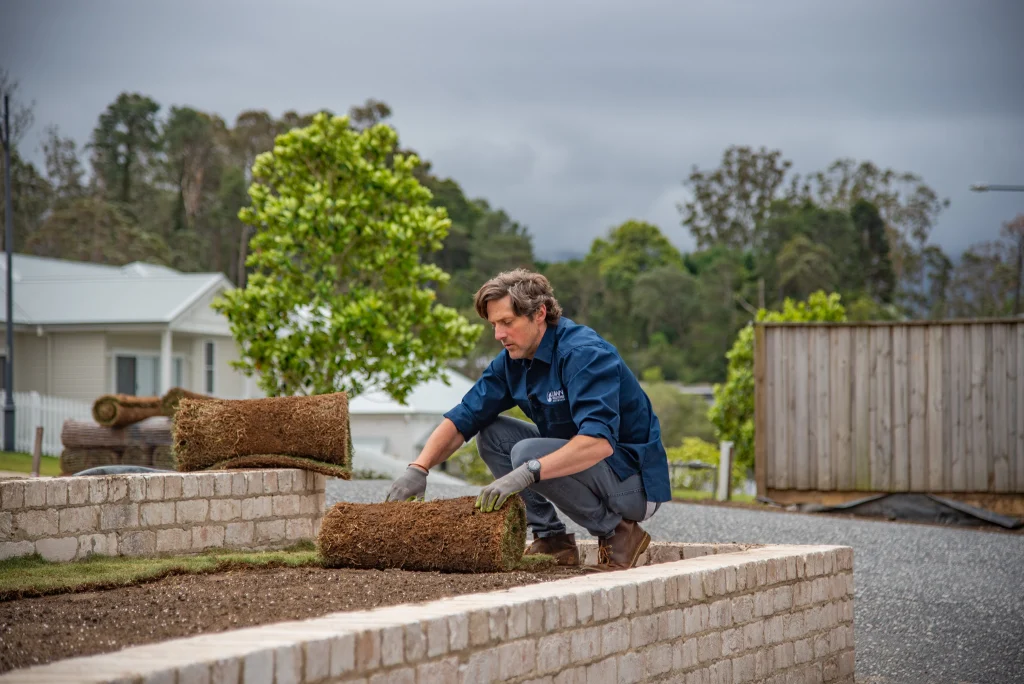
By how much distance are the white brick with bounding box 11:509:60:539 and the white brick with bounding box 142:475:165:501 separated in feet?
1.66

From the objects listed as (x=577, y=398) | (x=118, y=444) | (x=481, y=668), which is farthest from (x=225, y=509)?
(x=118, y=444)

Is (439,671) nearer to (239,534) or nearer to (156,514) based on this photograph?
(156,514)

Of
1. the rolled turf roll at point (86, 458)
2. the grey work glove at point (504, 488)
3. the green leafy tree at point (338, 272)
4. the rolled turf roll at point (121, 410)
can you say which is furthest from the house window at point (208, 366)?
the grey work glove at point (504, 488)

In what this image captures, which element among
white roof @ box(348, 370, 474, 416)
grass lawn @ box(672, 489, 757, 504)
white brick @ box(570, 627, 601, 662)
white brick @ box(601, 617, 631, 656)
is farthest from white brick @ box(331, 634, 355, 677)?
white roof @ box(348, 370, 474, 416)

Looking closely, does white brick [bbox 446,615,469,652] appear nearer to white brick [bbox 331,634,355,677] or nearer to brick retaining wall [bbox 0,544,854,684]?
brick retaining wall [bbox 0,544,854,684]

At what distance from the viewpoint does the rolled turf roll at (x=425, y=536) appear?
4.75 m

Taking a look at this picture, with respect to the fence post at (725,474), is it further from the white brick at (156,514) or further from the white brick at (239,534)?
the white brick at (156,514)

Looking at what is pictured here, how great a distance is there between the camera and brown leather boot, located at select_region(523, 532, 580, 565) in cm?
562

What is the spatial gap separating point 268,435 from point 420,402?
79.9 ft

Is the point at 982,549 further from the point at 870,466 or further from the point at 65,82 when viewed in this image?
the point at 65,82

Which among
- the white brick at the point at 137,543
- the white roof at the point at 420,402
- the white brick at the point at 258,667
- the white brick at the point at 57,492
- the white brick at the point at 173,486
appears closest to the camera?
the white brick at the point at 258,667

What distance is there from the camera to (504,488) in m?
4.68

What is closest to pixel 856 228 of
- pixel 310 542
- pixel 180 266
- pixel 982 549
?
pixel 180 266

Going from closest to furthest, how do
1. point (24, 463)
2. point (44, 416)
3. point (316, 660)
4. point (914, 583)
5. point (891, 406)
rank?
point (316, 660), point (914, 583), point (891, 406), point (24, 463), point (44, 416)
